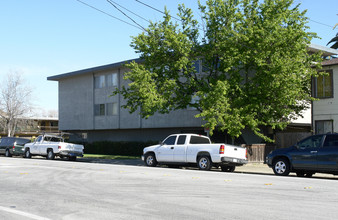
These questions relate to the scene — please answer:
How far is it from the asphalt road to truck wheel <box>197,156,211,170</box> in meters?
5.93

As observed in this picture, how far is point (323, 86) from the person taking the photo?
25938mm

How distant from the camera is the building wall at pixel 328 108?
2525cm

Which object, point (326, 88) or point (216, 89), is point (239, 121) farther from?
point (326, 88)

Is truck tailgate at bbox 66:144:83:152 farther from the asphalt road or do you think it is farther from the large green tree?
the asphalt road

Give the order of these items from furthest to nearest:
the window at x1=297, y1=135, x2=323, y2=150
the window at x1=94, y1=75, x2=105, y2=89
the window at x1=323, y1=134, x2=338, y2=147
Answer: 1. the window at x1=94, y1=75, x2=105, y2=89
2. the window at x1=297, y1=135, x2=323, y2=150
3. the window at x1=323, y1=134, x2=338, y2=147

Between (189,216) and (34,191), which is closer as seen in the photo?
(189,216)

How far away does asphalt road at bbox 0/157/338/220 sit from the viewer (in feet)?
26.6

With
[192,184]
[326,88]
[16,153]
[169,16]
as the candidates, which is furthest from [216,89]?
[16,153]

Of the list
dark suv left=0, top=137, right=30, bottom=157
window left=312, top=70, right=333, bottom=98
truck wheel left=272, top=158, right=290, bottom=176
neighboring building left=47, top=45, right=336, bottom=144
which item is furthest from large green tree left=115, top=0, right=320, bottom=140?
dark suv left=0, top=137, right=30, bottom=157

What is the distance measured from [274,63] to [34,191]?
50.9 ft

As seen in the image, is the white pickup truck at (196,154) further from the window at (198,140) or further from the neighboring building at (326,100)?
the neighboring building at (326,100)

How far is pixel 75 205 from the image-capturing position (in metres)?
9.12

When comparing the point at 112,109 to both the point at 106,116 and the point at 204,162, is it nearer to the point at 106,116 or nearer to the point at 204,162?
the point at 106,116

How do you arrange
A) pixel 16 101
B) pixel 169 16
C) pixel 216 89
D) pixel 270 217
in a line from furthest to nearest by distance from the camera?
pixel 16 101 → pixel 169 16 → pixel 216 89 → pixel 270 217
